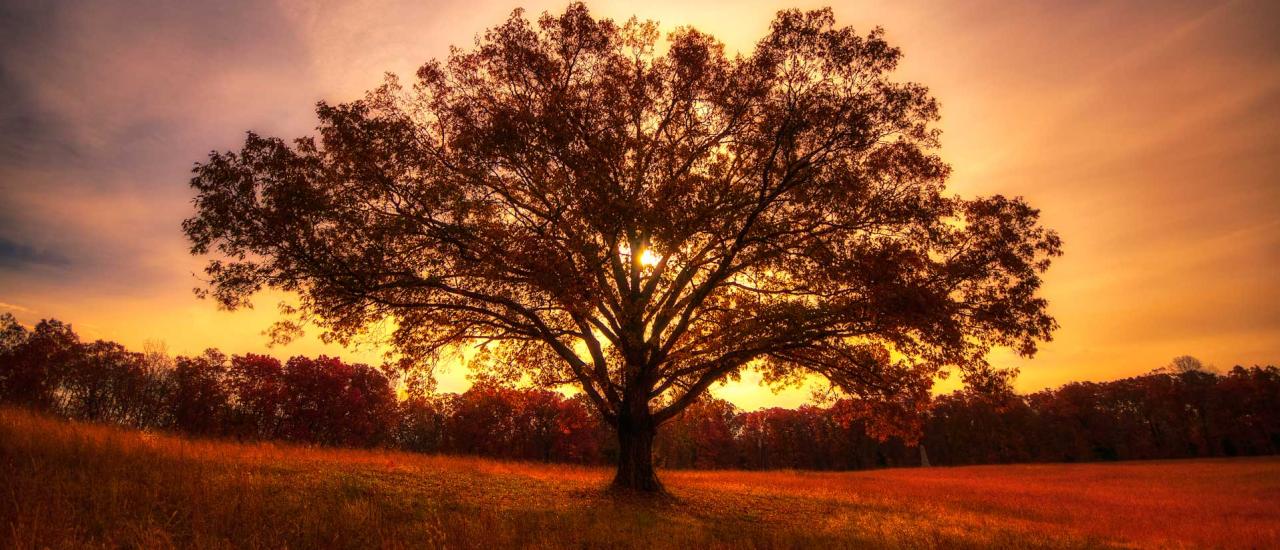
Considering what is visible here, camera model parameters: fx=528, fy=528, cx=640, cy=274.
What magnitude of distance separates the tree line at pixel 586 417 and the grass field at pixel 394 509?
2674 centimetres

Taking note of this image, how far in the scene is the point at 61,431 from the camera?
34.1ft

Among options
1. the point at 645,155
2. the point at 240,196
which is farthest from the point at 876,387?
the point at 240,196

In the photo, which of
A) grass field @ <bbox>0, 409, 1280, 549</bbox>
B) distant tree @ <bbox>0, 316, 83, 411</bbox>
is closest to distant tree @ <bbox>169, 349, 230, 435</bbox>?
distant tree @ <bbox>0, 316, 83, 411</bbox>

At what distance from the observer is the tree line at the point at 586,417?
52.7 meters

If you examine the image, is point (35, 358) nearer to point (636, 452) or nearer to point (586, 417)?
point (586, 417)

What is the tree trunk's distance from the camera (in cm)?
1476

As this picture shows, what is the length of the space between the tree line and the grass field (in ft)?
87.7

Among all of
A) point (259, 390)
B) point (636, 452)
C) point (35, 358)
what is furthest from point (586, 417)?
point (35, 358)

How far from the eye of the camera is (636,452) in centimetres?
1495

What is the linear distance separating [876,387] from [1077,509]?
650 inches

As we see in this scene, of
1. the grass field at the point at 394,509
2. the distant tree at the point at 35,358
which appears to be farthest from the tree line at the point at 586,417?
the grass field at the point at 394,509

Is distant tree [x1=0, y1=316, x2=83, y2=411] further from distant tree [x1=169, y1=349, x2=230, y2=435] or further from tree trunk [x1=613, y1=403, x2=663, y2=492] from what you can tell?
tree trunk [x1=613, y1=403, x2=663, y2=492]

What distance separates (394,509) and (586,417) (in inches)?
2210

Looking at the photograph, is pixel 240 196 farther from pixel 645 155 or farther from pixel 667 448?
pixel 667 448
